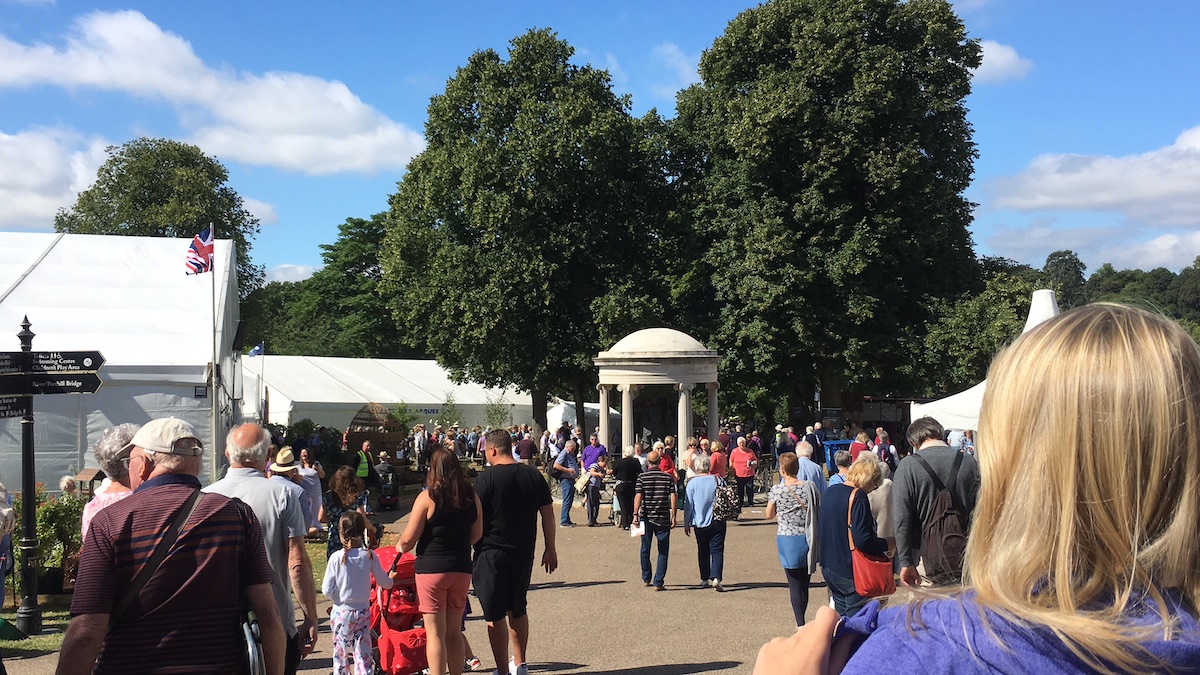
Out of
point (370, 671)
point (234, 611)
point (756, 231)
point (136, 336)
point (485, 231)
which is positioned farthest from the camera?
point (485, 231)

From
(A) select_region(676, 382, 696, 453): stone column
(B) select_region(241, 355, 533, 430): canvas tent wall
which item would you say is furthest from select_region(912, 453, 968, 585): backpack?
(B) select_region(241, 355, 533, 430): canvas tent wall

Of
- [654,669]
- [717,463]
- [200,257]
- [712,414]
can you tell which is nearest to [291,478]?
[654,669]

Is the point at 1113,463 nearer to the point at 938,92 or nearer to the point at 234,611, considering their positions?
the point at 234,611

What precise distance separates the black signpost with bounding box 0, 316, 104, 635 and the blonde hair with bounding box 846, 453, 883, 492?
302 inches

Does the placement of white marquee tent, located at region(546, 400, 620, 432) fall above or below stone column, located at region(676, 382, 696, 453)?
below

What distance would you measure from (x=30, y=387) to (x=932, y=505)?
8.73 m

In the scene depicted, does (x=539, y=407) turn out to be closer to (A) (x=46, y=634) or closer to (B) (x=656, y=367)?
(B) (x=656, y=367)

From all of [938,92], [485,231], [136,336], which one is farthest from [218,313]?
[938,92]

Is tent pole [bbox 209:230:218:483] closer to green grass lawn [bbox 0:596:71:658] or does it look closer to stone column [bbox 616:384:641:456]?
green grass lawn [bbox 0:596:71:658]

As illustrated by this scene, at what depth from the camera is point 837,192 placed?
2970cm

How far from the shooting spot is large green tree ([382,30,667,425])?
31.0 metres

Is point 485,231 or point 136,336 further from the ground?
point 485,231

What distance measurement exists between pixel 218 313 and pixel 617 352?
10.4 m

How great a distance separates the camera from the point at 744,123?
1162 inches
